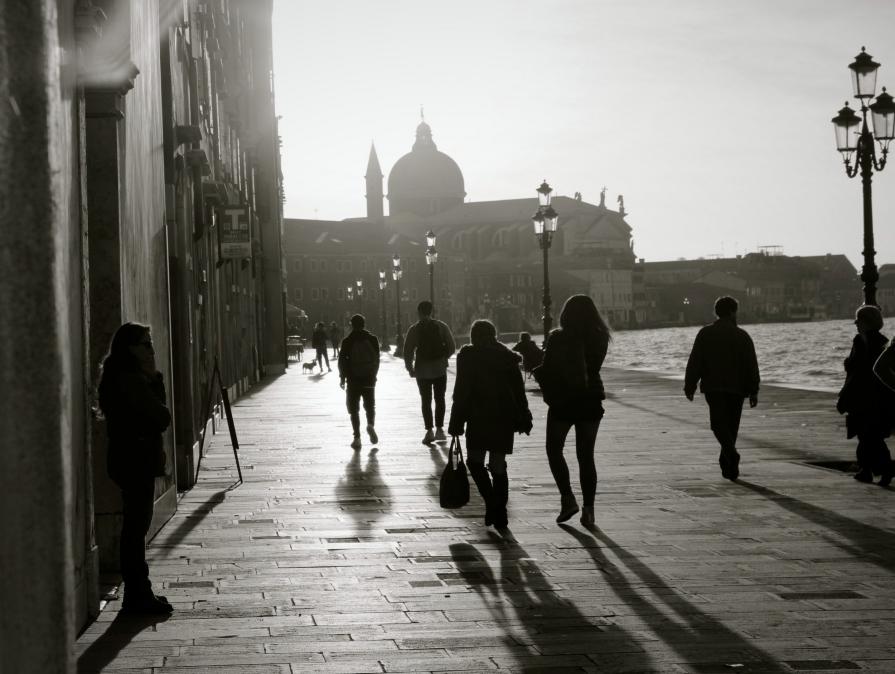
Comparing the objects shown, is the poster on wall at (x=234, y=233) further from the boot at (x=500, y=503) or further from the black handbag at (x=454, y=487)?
the boot at (x=500, y=503)

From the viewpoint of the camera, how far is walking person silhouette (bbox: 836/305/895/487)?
11648 mm

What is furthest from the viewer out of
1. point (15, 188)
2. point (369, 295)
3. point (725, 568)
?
point (369, 295)

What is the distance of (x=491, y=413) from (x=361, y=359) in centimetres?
700

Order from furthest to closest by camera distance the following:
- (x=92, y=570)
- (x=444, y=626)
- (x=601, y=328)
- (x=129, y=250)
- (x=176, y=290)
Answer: (x=176, y=290) → (x=601, y=328) → (x=129, y=250) → (x=92, y=570) → (x=444, y=626)

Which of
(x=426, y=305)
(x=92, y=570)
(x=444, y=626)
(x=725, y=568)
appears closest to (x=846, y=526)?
(x=725, y=568)

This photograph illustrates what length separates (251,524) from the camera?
32.6 feet

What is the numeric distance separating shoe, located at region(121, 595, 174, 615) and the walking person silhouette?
699 cm

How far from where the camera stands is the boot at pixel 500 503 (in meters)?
9.41

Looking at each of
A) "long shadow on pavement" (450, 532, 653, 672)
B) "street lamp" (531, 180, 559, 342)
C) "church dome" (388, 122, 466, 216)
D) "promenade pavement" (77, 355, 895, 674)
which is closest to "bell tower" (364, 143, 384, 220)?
"church dome" (388, 122, 466, 216)

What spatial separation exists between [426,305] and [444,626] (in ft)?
34.3

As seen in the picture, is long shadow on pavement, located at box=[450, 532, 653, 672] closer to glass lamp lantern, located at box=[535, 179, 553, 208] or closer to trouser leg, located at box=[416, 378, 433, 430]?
trouser leg, located at box=[416, 378, 433, 430]

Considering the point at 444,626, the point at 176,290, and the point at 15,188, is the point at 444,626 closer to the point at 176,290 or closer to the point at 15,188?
the point at 15,188

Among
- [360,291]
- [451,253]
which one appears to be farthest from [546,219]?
[451,253]

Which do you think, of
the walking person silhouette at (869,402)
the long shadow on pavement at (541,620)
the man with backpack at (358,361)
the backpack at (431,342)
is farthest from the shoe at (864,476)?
the man with backpack at (358,361)
